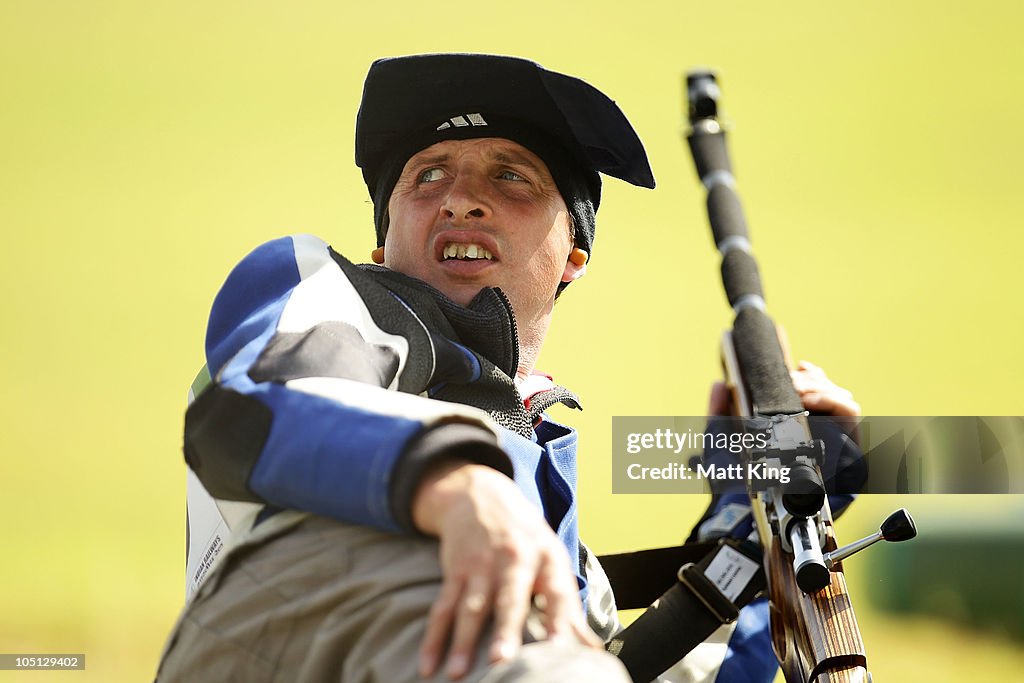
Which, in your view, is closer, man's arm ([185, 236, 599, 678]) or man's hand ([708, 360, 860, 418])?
man's arm ([185, 236, 599, 678])

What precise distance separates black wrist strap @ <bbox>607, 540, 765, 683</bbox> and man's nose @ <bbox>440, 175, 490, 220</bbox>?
75 cm

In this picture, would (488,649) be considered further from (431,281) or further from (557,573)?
(431,281)

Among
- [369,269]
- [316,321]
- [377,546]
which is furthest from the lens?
[369,269]

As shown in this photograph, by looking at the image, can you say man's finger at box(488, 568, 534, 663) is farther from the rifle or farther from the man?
the rifle

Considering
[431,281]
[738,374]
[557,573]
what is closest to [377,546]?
[557,573]

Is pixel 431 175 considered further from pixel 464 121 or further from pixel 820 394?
pixel 820 394

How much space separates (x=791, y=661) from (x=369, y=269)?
956 mm

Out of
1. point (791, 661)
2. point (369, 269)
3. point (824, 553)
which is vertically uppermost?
point (369, 269)

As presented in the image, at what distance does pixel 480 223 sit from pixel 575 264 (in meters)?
0.36

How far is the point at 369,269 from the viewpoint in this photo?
1.66 meters

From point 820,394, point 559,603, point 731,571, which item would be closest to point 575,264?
point 820,394

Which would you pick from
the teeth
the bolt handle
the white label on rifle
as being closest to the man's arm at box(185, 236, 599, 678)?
the teeth

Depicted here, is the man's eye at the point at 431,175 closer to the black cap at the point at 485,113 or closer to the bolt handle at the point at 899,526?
the black cap at the point at 485,113

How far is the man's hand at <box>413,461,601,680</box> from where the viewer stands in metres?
1.00
